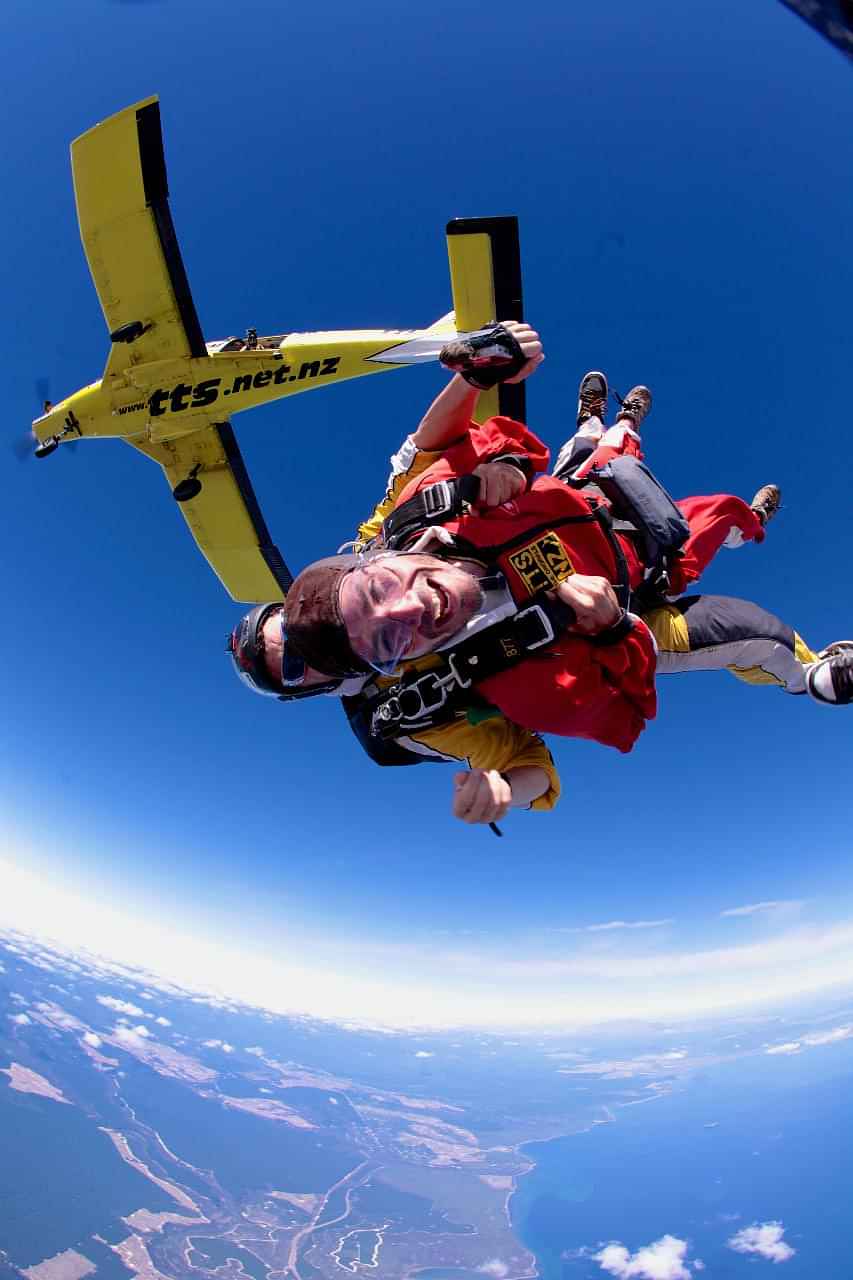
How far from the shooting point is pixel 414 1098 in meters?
104

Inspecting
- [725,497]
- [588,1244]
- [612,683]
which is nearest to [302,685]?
[612,683]

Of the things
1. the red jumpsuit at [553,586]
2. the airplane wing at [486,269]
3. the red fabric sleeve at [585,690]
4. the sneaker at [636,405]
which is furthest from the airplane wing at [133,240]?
the red fabric sleeve at [585,690]

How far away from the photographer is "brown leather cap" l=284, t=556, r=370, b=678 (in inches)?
56.3

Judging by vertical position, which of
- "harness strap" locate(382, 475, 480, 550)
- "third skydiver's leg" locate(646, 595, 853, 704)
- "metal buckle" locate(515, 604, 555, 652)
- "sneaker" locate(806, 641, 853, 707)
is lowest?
"metal buckle" locate(515, 604, 555, 652)

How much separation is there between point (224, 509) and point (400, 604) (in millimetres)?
7030

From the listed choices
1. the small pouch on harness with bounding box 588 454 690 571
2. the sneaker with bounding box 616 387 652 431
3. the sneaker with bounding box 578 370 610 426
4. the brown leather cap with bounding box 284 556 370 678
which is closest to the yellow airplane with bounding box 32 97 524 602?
the sneaker with bounding box 578 370 610 426

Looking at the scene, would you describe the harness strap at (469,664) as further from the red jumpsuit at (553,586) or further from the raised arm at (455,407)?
the raised arm at (455,407)

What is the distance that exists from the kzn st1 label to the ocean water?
8917 cm

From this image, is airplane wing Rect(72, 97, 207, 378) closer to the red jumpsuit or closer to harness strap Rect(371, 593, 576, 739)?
the red jumpsuit

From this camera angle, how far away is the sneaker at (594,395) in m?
3.51

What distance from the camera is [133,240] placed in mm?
6113

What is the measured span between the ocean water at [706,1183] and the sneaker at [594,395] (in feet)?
292

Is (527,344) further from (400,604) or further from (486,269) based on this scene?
(486,269)

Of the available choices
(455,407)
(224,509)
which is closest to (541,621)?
(455,407)
